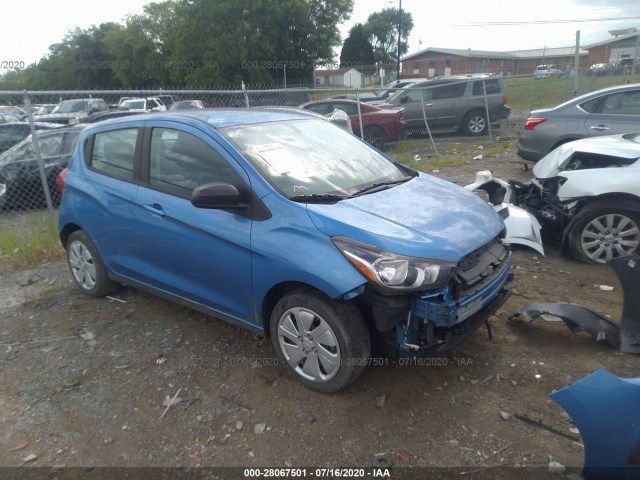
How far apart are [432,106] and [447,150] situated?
2128 millimetres

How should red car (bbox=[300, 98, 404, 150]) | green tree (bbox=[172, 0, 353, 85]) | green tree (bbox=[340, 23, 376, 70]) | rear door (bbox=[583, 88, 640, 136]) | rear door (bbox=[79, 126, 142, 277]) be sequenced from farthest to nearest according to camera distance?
green tree (bbox=[340, 23, 376, 70])
green tree (bbox=[172, 0, 353, 85])
red car (bbox=[300, 98, 404, 150])
rear door (bbox=[583, 88, 640, 136])
rear door (bbox=[79, 126, 142, 277])

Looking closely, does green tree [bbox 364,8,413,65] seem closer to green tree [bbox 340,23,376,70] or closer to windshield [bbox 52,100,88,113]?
green tree [bbox 340,23,376,70]

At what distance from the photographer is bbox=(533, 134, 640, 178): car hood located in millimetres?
4875

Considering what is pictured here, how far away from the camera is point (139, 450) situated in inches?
105

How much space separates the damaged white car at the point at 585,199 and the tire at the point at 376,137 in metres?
6.72

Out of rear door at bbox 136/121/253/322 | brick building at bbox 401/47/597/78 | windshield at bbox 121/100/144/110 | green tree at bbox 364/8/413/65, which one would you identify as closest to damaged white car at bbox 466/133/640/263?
rear door at bbox 136/121/253/322

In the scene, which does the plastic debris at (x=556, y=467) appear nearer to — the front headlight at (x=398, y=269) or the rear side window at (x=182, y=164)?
the front headlight at (x=398, y=269)

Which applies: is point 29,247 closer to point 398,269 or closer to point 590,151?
point 398,269

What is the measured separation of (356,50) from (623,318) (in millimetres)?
65861

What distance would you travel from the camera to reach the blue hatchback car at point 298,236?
267 centimetres

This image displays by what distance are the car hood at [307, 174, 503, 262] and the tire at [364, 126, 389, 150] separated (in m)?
8.60


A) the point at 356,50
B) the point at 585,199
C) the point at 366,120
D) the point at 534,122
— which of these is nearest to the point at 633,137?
the point at 585,199

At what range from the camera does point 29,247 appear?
239 inches

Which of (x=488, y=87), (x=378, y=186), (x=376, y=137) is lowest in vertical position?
(x=376, y=137)
